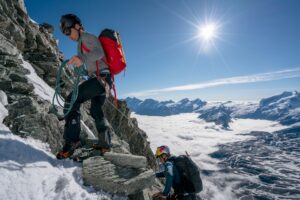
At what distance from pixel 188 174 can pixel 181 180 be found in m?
0.41

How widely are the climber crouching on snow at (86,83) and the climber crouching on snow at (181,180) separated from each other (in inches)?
102

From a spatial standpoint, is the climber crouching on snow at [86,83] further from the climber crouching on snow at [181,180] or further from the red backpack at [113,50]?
the climber crouching on snow at [181,180]

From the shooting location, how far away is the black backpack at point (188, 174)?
875 centimetres

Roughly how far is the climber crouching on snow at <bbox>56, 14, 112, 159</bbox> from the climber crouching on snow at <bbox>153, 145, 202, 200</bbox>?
102 inches

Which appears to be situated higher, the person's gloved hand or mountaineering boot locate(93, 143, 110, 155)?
the person's gloved hand

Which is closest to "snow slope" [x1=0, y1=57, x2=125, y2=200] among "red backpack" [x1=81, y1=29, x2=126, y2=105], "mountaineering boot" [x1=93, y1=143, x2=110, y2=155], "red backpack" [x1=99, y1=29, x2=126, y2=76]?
"mountaineering boot" [x1=93, y1=143, x2=110, y2=155]

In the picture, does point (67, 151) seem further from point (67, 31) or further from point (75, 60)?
point (67, 31)

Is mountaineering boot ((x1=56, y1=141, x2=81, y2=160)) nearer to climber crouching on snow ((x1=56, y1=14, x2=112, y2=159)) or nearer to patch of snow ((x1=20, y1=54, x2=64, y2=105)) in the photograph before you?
climber crouching on snow ((x1=56, y1=14, x2=112, y2=159))

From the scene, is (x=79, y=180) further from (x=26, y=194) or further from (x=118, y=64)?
(x=118, y=64)

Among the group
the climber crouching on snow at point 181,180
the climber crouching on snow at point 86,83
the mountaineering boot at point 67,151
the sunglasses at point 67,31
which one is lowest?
the climber crouching on snow at point 181,180

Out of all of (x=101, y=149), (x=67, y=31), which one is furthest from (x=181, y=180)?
(x=67, y=31)

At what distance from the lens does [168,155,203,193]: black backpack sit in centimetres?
875

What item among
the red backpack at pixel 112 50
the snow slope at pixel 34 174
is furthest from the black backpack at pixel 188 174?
the red backpack at pixel 112 50

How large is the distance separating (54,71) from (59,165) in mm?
14653
